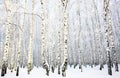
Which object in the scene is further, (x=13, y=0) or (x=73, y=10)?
(x=73, y=10)

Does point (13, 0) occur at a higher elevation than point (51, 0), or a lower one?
lower

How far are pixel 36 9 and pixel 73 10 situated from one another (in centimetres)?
966

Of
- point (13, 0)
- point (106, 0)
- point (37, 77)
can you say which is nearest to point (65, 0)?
point (106, 0)

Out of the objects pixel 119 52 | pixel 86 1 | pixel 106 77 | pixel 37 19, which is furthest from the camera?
pixel 37 19

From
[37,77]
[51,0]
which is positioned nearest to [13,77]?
[37,77]

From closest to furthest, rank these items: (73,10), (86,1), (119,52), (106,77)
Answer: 1. (106,77)
2. (86,1)
3. (119,52)
4. (73,10)

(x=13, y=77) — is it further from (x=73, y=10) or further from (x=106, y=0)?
(x=73, y=10)

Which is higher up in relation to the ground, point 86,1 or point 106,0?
point 86,1

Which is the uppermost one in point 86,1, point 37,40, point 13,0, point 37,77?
point 86,1

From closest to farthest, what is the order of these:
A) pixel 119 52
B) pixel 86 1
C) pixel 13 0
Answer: pixel 13 0
pixel 86 1
pixel 119 52

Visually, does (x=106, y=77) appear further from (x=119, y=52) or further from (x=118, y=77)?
(x=119, y=52)

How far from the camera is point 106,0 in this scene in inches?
655

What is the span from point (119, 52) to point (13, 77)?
35.6 meters

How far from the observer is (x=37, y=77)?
14.1 metres
